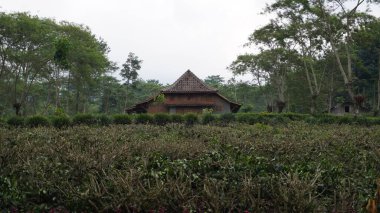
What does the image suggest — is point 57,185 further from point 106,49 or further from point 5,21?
point 106,49

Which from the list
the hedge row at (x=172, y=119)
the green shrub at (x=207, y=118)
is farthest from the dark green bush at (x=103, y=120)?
the green shrub at (x=207, y=118)

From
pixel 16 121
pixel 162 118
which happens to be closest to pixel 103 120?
pixel 162 118

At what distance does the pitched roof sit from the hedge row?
13.5 meters

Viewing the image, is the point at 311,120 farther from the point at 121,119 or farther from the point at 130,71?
the point at 130,71

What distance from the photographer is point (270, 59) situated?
176ft

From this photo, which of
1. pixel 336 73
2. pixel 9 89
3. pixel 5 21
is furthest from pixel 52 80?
pixel 336 73

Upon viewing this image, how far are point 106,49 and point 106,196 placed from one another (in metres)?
68.5

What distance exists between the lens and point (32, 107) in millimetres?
74000

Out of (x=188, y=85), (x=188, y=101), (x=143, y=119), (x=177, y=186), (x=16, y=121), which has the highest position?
(x=188, y=85)

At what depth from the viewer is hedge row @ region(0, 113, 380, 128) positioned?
26711 millimetres

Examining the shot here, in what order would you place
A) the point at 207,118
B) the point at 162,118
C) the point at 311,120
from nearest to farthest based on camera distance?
1. the point at 162,118
2. the point at 207,118
3. the point at 311,120

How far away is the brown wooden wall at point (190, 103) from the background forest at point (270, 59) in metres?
6.66

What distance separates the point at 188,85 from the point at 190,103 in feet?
7.34

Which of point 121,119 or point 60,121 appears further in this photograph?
point 121,119
